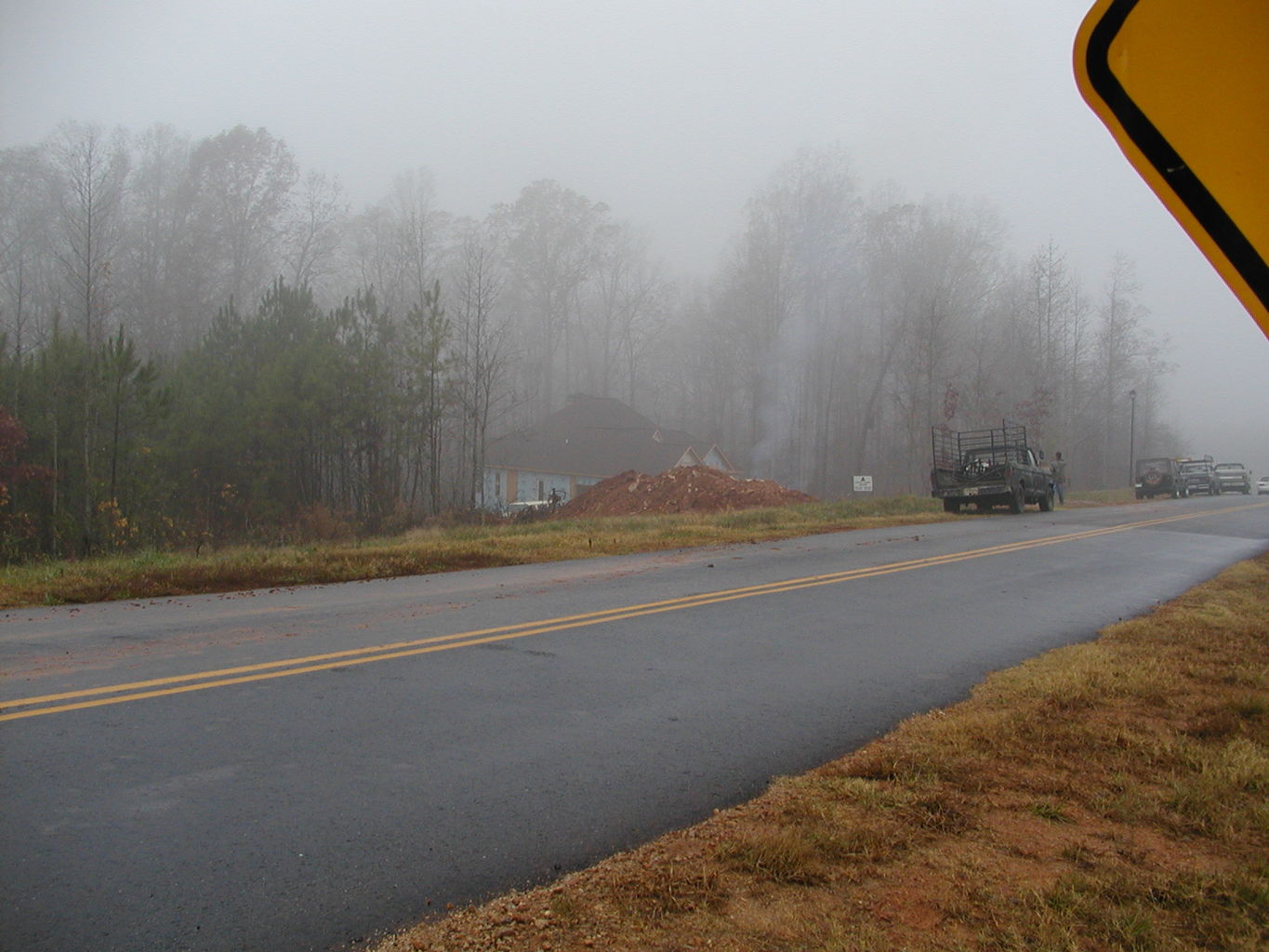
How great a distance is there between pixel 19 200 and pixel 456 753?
35.7 m

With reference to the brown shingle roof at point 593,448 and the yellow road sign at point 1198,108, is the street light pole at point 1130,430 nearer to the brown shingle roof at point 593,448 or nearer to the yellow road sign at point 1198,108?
the brown shingle roof at point 593,448

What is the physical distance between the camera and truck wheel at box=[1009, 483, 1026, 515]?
26469mm

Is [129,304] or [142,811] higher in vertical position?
[129,304]

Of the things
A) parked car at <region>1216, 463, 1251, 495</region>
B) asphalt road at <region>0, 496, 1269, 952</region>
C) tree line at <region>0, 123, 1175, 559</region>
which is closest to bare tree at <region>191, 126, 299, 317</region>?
tree line at <region>0, 123, 1175, 559</region>

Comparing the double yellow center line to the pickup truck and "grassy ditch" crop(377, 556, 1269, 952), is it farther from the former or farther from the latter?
the pickup truck

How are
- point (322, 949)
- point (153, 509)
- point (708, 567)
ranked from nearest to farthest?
point (322, 949), point (708, 567), point (153, 509)

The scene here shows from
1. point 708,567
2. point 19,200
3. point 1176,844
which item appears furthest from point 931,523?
point 19,200

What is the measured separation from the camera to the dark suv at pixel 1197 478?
48.2m

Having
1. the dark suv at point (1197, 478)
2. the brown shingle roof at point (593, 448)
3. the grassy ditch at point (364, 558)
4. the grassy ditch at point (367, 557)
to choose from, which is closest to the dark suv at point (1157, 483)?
the dark suv at point (1197, 478)

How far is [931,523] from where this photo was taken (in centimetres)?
2269

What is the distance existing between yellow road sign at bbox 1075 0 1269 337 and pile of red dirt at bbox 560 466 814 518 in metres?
26.7

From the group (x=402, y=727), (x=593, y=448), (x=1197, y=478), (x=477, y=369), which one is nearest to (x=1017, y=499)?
(x=477, y=369)

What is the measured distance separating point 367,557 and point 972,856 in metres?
11.2

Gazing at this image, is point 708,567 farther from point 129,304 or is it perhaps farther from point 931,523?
point 129,304
